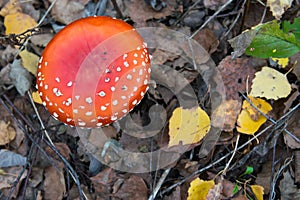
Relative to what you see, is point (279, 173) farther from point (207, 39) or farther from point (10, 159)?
point (10, 159)

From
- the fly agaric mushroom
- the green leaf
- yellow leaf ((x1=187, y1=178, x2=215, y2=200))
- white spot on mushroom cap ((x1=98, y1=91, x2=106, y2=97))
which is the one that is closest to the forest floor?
yellow leaf ((x1=187, y1=178, x2=215, y2=200))

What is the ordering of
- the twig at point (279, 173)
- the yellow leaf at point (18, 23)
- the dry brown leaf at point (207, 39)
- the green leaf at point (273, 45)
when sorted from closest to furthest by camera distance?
the green leaf at point (273, 45) < the twig at point (279, 173) < the dry brown leaf at point (207, 39) < the yellow leaf at point (18, 23)

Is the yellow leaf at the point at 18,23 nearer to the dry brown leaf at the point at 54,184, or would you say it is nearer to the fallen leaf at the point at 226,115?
the dry brown leaf at the point at 54,184

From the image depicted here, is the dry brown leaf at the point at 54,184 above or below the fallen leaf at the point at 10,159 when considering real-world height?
below

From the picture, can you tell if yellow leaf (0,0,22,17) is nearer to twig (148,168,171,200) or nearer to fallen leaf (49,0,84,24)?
fallen leaf (49,0,84,24)

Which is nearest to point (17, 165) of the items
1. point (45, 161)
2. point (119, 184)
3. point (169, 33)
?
point (45, 161)

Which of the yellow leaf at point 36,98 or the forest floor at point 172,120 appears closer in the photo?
the forest floor at point 172,120


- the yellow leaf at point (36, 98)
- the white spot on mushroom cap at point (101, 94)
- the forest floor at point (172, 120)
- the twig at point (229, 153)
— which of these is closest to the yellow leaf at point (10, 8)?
the forest floor at point (172, 120)

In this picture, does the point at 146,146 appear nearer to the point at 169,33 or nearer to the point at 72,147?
the point at 72,147
